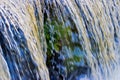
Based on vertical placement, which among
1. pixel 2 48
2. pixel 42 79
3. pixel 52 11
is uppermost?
pixel 52 11

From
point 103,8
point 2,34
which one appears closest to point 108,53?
point 103,8

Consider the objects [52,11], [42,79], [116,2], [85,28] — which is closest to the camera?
[42,79]

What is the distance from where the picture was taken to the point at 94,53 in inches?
193

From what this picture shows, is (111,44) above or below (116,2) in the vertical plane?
below

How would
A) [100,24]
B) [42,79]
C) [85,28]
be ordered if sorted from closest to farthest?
[42,79]
[85,28]
[100,24]

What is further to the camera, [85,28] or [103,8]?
[103,8]

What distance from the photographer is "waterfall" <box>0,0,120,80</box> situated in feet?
11.5

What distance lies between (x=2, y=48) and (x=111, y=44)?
2333 millimetres

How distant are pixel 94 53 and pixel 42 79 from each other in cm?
133

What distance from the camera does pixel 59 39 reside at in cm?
452

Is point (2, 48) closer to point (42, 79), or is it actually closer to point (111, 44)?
point (42, 79)

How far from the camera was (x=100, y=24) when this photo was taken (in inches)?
201

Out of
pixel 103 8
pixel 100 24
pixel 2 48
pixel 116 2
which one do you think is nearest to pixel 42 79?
pixel 2 48

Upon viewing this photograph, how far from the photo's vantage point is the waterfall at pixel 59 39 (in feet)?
11.5
